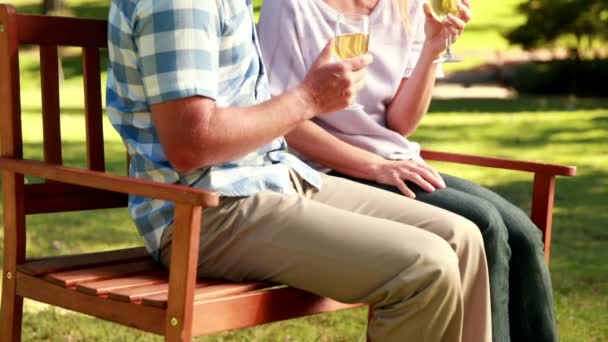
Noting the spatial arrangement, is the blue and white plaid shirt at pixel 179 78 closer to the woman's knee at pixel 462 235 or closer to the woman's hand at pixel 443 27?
the woman's knee at pixel 462 235

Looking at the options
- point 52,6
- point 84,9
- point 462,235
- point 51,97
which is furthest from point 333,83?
point 84,9

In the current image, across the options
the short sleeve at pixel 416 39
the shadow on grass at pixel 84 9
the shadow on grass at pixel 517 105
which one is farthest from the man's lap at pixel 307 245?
the shadow on grass at pixel 84 9

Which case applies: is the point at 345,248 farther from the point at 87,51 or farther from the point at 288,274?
the point at 87,51

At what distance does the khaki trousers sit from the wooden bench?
0.08m

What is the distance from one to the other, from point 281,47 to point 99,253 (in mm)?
757

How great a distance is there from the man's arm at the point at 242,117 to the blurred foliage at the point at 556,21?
1275cm

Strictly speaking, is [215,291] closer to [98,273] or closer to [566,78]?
[98,273]

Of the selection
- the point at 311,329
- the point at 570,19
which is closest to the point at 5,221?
the point at 311,329

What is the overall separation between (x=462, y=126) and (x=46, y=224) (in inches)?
231

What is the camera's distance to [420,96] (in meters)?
3.52

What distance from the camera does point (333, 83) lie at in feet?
8.93

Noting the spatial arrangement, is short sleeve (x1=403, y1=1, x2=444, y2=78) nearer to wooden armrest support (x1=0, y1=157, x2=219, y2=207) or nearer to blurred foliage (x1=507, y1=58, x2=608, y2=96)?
wooden armrest support (x1=0, y1=157, x2=219, y2=207)

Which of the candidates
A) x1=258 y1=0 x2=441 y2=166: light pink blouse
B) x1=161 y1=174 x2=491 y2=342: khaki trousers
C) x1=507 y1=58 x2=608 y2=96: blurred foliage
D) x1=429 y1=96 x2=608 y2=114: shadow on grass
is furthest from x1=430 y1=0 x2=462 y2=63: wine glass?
x1=507 y1=58 x2=608 y2=96: blurred foliage

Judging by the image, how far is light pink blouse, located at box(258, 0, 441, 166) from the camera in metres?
3.33
